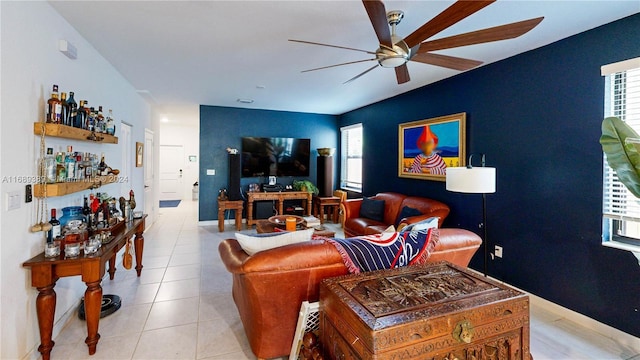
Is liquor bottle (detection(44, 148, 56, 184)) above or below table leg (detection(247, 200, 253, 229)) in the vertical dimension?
above

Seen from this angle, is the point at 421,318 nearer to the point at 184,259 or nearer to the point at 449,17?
the point at 449,17

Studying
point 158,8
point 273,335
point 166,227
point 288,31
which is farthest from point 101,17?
point 166,227

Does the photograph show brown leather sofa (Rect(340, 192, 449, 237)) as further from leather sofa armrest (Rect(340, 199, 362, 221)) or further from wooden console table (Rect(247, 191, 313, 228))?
wooden console table (Rect(247, 191, 313, 228))

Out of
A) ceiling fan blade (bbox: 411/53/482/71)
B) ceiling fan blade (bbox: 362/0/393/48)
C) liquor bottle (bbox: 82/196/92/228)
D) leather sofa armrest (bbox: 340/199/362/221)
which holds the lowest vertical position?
leather sofa armrest (bbox: 340/199/362/221)

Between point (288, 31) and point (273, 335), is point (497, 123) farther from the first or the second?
point (273, 335)

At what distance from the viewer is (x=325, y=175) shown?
255 inches

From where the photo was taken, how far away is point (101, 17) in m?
2.40

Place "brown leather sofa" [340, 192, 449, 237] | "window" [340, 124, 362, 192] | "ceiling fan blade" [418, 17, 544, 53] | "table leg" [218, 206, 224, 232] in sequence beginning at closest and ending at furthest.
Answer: "ceiling fan blade" [418, 17, 544, 53], "brown leather sofa" [340, 192, 449, 237], "table leg" [218, 206, 224, 232], "window" [340, 124, 362, 192]

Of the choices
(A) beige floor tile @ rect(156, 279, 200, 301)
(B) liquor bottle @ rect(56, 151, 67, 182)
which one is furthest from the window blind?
(B) liquor bottle @ rect(56, 151, 67, 182)

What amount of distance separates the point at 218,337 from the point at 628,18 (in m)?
4.10

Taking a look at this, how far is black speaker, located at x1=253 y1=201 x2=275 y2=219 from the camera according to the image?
19.7 feet

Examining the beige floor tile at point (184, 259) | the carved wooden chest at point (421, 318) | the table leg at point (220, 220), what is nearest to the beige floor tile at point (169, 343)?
the carved wooden chest at point (421, 318)

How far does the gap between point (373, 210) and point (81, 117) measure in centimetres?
373

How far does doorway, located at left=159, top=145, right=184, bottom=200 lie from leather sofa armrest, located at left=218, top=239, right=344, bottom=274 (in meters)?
9.34
